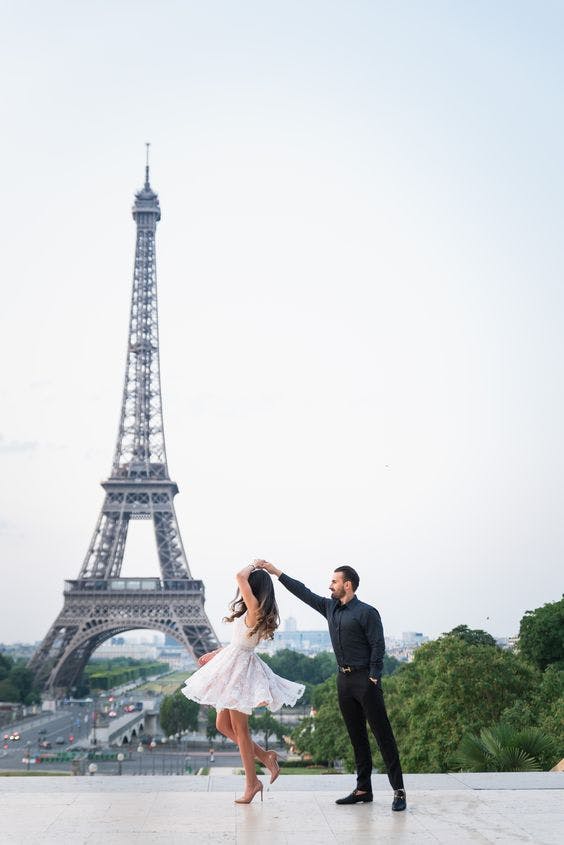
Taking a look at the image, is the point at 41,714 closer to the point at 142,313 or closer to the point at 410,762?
the point at 142,313

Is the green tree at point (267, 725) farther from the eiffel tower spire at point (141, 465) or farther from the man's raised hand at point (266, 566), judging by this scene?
the man's raised hand at point (266, 566)

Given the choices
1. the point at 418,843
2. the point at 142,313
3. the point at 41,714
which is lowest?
the point at 418,843

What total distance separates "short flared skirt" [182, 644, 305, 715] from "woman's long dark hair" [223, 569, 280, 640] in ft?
0.93

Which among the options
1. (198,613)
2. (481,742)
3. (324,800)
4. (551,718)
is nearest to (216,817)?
(324,800)

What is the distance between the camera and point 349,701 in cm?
956

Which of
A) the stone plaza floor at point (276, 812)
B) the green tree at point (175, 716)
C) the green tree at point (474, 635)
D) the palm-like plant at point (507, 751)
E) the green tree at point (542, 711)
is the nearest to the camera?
the stone plaza floor at point (276, 812)

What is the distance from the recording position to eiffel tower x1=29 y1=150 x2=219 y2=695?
247 feet

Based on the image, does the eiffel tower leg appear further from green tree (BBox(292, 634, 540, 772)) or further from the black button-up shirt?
the black button-up shirt

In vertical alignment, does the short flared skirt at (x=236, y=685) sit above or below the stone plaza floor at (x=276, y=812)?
above

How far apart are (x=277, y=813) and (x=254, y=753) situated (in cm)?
90

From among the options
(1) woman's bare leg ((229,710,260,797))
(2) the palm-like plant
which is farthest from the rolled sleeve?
(2) the palm-like plant

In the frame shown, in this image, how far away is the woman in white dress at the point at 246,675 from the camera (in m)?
9.28

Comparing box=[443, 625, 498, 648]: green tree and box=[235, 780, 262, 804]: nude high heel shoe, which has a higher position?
box=[443, 625, 498, 648]: green tree

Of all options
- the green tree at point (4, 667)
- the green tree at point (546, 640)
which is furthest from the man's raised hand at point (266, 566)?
the green tree at point (4, 667)
